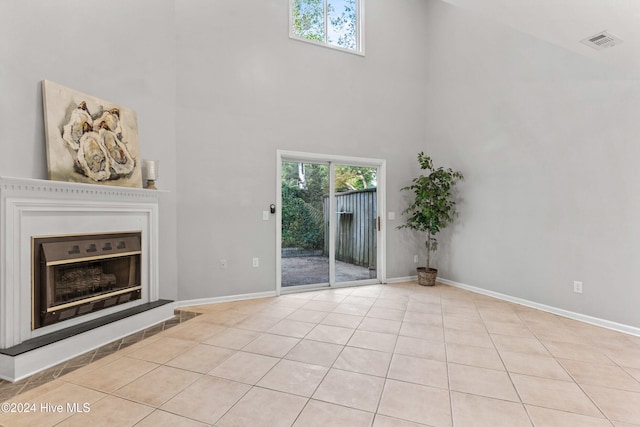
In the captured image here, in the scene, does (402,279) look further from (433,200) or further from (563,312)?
(563,312)

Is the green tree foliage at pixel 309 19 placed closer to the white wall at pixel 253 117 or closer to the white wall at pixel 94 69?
the white wall at pixel 253 117

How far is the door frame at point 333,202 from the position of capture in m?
4.16

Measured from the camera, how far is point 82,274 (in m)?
2.65

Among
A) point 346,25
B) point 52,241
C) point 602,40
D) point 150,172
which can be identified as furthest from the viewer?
point 346,25

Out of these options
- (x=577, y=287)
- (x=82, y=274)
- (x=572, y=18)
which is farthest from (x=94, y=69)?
(x=577, y=287)

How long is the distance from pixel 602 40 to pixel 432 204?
2706 millimetres

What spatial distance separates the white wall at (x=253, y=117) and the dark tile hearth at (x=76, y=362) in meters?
0.70

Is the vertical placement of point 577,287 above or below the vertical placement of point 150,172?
below

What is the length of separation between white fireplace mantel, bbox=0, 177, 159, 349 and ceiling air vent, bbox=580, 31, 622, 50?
4075 millimetres

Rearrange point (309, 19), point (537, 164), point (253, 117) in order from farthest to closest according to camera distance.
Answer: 1. point (309, 19)
2. point (253, 117)
3. point (537, 164)

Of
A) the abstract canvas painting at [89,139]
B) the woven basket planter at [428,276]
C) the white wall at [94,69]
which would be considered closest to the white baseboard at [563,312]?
the woven basket planter at [428,276]

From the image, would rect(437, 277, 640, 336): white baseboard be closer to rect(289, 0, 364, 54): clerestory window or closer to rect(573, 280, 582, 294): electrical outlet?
rect(573, 280, 582, 294): electrical outlet

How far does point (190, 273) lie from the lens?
371 centimetres

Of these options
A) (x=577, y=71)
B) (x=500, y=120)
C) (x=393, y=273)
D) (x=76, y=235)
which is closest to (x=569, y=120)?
(x=577, y=71)
